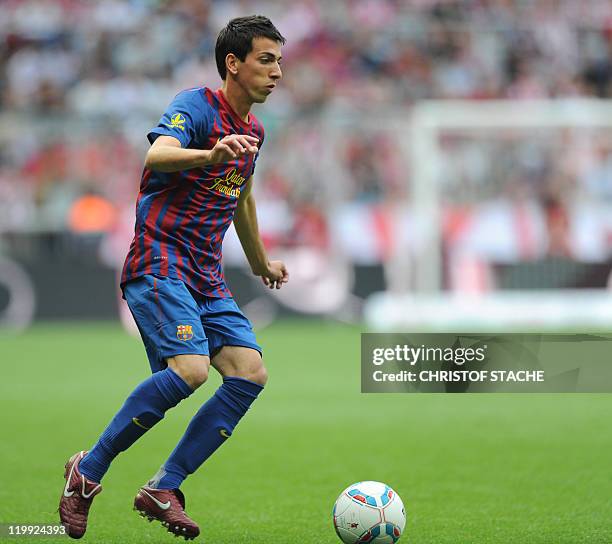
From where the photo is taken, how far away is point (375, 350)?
5098 mm

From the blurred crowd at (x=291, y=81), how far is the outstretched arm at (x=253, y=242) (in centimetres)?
1081

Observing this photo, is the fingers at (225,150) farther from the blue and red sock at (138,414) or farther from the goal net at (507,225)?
the goal net at (507,225)

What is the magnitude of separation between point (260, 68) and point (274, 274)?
1.18 metres

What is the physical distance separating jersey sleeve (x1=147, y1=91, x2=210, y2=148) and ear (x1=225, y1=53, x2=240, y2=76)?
0.58ft

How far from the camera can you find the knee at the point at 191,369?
4.93m

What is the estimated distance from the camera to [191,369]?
4930 millimetres

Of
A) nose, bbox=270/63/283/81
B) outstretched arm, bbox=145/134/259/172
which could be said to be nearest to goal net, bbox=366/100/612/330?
nose, bbox=270/63/283/81

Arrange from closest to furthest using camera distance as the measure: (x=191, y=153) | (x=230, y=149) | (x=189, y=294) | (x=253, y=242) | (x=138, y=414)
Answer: (x=230, y=149) < (x=191, y=153) < (x=138, y=414) < (x=189, y=294) < (x=253, y=242)

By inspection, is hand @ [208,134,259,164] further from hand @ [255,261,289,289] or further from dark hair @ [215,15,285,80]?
hand @ [255,261,289,289]

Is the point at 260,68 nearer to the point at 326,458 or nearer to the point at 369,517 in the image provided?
the point at 369,517

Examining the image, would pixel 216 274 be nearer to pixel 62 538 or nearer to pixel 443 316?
pixel 62 538

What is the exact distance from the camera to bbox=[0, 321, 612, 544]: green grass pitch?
17.8 ft

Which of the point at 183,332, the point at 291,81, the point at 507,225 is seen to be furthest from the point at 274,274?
the point at 291,81

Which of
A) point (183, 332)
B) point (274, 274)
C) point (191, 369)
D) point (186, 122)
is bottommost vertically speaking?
point (191, 369)
